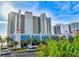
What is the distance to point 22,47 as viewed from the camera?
7.58 ft

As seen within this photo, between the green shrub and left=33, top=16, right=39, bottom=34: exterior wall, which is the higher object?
left=33, top=16, right=39, bottom=34: exterior wall

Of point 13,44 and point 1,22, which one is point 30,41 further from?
point 1,22

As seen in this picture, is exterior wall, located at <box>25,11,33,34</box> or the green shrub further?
exterior wall, located at <box>25,11,33,34</box>

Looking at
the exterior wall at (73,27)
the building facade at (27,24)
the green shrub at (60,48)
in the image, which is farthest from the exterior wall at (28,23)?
the exterior wall at (73,27)

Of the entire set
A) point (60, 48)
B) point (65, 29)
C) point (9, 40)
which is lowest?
point (60, 48)

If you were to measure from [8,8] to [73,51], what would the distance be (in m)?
1.05

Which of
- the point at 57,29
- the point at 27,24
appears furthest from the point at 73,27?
the point at 27,24

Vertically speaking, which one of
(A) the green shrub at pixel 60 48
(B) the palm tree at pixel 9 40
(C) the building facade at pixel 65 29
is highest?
(C) the building facade at pixel 65 29

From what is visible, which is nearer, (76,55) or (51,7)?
(76,55)

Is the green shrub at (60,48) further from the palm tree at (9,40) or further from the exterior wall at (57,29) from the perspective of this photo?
the palm tree at (9,40)

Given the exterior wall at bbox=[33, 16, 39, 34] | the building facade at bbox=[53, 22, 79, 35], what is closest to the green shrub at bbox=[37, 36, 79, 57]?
the building facade at bbox=[53, 22, 79, 35]

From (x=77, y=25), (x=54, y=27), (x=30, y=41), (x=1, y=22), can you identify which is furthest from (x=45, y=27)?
(x=1, y=22)

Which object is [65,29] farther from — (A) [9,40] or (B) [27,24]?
(A) [9,40]

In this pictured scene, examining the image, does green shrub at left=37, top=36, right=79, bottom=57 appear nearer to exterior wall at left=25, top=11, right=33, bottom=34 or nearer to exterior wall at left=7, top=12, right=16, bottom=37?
exterior wall at left=25, top=11, right=33, bottom=34
